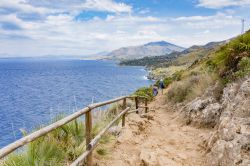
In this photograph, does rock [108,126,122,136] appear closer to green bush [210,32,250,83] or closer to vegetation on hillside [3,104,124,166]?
vegetation on hillside [3,104,124,166]

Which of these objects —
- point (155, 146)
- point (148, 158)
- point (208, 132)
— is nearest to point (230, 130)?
point (148, 158)

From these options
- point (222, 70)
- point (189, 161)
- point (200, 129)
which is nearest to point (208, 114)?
point (200, 129)

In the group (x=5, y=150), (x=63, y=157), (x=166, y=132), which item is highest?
(x=5, y=150)

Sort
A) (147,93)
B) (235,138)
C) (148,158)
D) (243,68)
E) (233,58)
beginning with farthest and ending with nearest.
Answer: (147,93) → (233,58) → (243,68) → (148,158) → (235,138)

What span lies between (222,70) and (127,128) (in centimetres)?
477

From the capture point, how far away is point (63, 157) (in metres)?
5.28

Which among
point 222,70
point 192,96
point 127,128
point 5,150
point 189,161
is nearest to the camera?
point 5,150

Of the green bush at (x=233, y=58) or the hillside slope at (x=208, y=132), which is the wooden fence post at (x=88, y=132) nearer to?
the hillside slope at (x=208, y=132)

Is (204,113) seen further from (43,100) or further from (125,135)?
(43,100)

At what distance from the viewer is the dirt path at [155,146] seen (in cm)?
634

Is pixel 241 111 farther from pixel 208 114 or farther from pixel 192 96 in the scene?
pixel 192 96

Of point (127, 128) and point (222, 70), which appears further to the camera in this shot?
point (222, 70)

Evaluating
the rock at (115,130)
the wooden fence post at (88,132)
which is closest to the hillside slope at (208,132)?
the rock at (115,130)

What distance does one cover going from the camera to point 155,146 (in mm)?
7598
